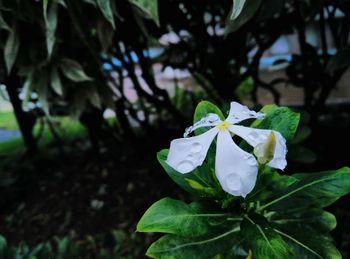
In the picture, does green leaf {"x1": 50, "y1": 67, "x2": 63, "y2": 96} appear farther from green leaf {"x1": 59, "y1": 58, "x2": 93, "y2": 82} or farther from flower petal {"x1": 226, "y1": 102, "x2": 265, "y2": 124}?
flower petal {"x1": 226, "y1": 102, "x2": 265, "y2": 124}

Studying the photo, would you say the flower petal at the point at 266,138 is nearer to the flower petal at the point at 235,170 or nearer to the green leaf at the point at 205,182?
the flower petal at the point at 235,170

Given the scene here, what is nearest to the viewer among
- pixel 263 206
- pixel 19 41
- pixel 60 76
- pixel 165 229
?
pixel 165 229

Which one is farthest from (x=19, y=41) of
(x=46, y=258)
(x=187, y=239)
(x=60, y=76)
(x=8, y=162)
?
(x=8, y=162)

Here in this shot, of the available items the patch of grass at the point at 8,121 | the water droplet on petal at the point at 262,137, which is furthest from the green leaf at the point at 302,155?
the patch of grass at the point at 8,121

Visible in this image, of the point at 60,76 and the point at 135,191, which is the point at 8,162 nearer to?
the point at 135,191

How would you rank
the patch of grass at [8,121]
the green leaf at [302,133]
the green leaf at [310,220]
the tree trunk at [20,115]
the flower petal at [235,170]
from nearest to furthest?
the flower petal at [235,170], the green leaf at [310,220], the green leaf at [302,133], the tree trunk at [20,115], the patch of grass at [8,121]

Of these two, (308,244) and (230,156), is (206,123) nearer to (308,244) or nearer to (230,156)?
(230,156)
